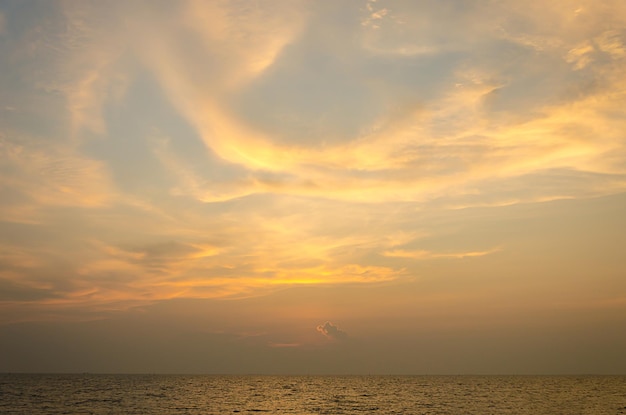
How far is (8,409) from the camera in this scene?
10031 cm

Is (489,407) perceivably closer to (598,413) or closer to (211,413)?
(598,413)

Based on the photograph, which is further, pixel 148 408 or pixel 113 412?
pixel 148 408

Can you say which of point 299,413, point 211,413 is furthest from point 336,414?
point 211,413

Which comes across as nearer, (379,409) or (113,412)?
(113,412)

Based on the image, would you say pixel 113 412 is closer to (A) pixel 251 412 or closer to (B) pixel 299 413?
(A) pixel 251 412

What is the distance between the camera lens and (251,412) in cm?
10100


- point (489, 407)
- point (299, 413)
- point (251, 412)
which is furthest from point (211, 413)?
point (489, 407)

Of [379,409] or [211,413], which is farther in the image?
[379,409]

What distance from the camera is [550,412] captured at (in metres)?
102

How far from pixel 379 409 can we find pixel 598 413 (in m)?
39.4

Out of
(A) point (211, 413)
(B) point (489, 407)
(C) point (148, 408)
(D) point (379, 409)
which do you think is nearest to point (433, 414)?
(D) point (379, 409)

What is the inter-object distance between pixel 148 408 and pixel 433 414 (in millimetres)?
54150

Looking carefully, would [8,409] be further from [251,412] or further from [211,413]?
[251,412]

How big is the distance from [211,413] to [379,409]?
32.6m
